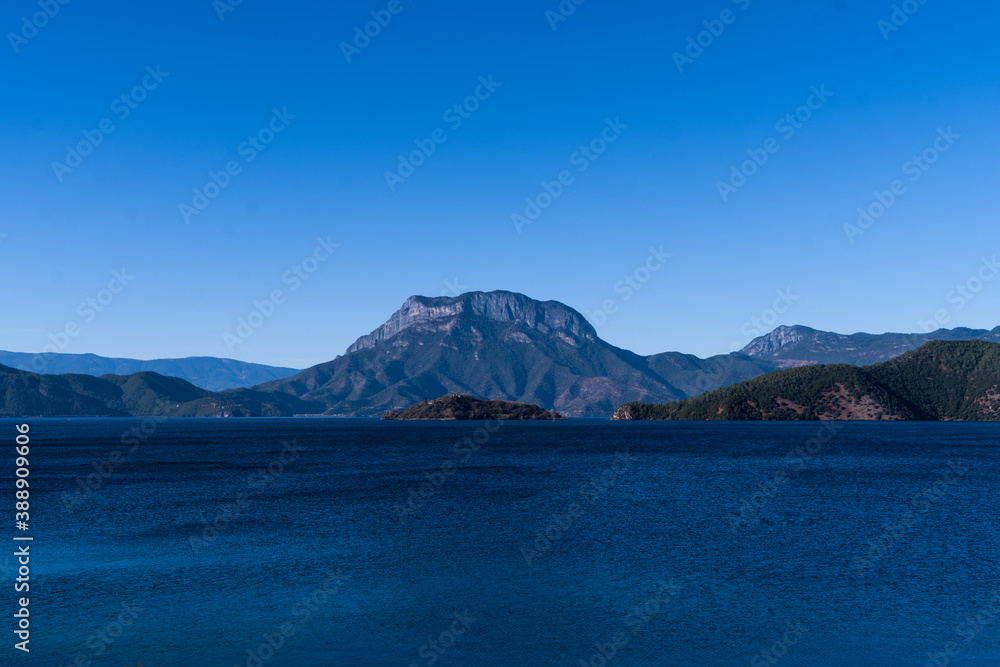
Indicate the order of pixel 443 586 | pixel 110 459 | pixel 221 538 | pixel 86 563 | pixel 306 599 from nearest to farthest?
pixel 306 599, pixel 443 586, pixel 86 563, pixel 221 538, pixel 110 459

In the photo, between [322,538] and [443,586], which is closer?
[443,586]

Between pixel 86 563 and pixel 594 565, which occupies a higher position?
pixel 86 563

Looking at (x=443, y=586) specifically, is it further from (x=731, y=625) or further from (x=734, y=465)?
(x=734, y=465)

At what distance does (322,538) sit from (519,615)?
87.9ft

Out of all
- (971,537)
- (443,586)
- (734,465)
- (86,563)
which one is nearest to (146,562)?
(86,563)

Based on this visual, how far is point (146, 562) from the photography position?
1949 inches

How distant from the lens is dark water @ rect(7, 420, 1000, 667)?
3356 cm

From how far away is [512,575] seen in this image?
153 feet

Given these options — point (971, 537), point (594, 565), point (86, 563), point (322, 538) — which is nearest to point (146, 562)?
point (86, 563)

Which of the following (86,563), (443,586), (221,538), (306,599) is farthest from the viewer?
(221,538)

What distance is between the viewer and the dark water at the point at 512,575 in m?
33.6

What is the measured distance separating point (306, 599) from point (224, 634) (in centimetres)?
648

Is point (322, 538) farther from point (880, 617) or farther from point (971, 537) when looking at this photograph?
point (971, 537)

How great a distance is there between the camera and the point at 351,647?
33188mm
